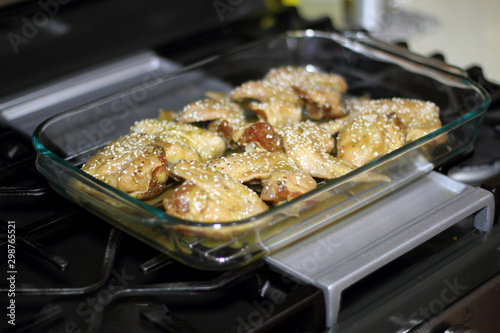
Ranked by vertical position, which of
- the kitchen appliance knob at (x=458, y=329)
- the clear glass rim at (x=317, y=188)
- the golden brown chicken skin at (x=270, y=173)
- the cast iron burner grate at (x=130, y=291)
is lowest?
the kitchen appliance knob at (x=458, y=329)

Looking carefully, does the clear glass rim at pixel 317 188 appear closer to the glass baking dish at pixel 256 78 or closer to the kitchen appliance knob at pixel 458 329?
the glass baking dish at pixel 256 78

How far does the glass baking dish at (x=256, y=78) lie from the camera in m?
0.97

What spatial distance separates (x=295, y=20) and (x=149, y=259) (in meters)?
1.06

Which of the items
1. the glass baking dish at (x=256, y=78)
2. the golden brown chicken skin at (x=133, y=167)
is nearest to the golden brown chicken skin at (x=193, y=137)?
the golden brown chicken skin at (x=133, y=167)

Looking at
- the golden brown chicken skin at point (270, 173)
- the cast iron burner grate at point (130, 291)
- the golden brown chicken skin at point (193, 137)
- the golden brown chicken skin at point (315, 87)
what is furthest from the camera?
the golden brown chicken skin at point (315, 87)

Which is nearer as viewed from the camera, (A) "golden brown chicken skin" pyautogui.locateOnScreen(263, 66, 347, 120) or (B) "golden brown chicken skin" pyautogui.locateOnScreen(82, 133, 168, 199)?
(B) "golden brown chicken skin" pyautogui.locateOnScreen(82, 133, 168, 199)

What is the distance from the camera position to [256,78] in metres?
1.64

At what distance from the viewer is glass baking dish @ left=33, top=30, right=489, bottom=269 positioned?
967 mm

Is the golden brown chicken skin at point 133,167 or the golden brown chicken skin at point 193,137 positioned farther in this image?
the golden brown chicken skin at point 193,137

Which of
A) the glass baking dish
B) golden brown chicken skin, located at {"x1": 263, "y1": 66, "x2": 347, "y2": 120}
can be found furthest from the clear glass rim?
golden brown chicken skin, located at {"x1": 263, "y1": 66, "x2": 347, "y2": 120}

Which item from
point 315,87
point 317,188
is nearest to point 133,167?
point 317,188

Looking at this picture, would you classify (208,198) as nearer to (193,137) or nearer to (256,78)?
(193,137)

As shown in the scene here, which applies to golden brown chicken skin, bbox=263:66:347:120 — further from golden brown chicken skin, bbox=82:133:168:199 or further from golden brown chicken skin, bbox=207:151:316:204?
golden brown chicken skin, bbox=82:133:168:199

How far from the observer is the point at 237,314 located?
3.14ft
